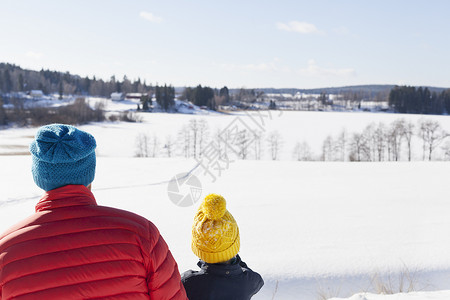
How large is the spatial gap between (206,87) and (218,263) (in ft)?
250

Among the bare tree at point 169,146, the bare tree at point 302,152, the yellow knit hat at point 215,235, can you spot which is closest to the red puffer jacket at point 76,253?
the yellow knit hat at point 215,235

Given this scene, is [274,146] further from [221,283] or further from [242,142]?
[221,283]

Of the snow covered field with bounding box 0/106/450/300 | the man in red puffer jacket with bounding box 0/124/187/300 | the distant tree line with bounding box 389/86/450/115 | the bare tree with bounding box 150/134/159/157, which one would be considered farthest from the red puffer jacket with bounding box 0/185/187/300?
the distant tree line with bounding box 389/86/450/115

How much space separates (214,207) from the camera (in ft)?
5.49

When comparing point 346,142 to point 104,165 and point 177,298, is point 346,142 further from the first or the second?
point 177,298

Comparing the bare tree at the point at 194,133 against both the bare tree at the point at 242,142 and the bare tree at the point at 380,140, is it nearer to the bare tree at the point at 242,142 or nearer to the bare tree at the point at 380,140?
the bare tree at the point at 242,142

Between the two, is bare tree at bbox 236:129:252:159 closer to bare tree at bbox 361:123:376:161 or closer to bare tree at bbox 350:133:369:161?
bare tree at bbox 350:133:369:161

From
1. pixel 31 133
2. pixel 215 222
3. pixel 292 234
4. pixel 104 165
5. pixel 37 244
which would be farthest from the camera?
pixel 31 133

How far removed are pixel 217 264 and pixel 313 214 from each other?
6.31 meters

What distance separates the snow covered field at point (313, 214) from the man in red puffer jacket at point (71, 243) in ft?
7.43

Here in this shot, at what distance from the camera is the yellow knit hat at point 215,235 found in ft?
5.44

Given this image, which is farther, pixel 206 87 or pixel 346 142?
pixel 206 87

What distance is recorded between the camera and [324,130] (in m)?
47.6

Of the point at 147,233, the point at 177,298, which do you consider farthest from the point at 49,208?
the point at 177,298
